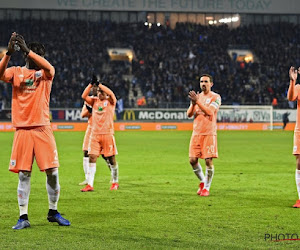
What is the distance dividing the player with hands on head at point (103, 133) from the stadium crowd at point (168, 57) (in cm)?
3363

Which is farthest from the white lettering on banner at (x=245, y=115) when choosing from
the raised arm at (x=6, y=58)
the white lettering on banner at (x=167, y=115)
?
the raised arm at (x=6, y=58)

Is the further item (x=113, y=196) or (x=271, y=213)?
(x=113, y=196)

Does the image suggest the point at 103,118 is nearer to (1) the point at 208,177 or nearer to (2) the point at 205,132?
(2) the point at 205,132

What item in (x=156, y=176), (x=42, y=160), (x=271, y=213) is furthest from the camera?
(x=156, y=176)

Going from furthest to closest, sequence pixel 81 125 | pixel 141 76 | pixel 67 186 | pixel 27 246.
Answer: pixel 141 76
pixel 81 125
pixel 67 186
pixel 27 246

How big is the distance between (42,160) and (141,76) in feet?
152

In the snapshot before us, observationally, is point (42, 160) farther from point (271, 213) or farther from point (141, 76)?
point (141, 76)

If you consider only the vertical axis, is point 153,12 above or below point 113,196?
above

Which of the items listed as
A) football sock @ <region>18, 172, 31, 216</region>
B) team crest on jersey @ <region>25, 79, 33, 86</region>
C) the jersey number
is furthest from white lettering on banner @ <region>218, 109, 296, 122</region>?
team crest on jersey @ <region>25, 79, 33, 86</region>

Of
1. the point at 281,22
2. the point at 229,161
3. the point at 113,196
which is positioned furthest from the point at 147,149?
the point at 281,22

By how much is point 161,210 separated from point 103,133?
12.2ft

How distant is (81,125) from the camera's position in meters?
42.9

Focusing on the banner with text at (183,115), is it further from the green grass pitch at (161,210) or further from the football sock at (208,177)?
the football sock at (208,177)

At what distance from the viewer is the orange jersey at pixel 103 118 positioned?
13.6 meters
